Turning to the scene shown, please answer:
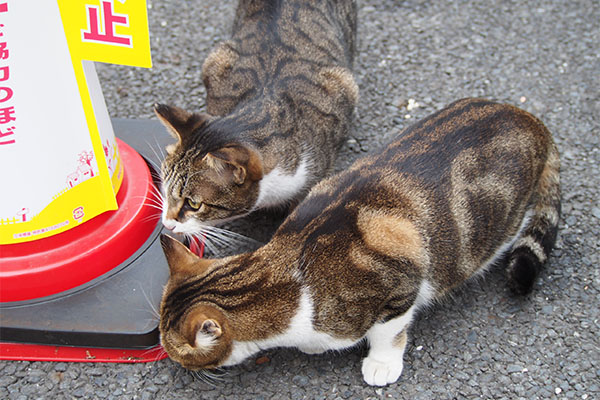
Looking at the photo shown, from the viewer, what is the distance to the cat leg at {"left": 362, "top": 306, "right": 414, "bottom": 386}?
257 cm

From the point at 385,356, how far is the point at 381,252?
0.49m

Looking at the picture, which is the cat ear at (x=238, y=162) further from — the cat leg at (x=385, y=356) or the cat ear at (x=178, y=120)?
the cat leg at (x=385, y=356)

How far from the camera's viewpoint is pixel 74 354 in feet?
8.96

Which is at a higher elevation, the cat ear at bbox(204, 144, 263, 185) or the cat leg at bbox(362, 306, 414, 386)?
the cat ear at bbox(204, 144, 263, 185)

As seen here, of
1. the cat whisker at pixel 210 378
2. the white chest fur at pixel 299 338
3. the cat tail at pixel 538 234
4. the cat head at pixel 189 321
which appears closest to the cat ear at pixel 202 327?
the cat head at pixel 189 321

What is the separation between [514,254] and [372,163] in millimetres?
789

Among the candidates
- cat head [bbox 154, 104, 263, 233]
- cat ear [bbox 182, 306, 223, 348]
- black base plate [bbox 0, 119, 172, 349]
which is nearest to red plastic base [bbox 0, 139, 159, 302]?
black base plate [bbox 0, 119, 172, 349]

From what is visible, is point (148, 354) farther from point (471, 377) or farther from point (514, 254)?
point (514, 254)

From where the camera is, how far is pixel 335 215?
2449 mm

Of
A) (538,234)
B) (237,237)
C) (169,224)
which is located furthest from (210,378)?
(538,234)

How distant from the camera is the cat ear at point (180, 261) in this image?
7.88ft

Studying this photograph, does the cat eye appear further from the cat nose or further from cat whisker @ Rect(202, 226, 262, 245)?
cat whisker @ Rect(202, 226, 262, 245)

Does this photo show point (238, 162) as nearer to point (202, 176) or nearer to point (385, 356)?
point (202, 176)

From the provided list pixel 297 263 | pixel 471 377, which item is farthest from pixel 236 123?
pixel 471 377
